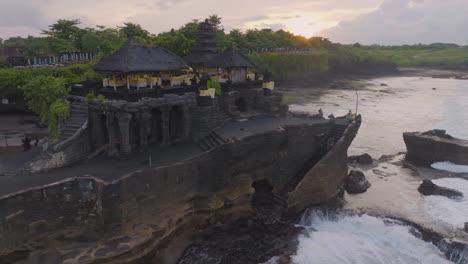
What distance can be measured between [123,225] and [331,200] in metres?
15.6

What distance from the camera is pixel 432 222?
2686 cm

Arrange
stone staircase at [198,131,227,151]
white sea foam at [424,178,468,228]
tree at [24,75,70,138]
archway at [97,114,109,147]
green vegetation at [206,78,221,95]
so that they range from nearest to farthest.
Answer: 1. archway at [97,114,109,147]
2. stone staircase at [198,131,227,151]
3. white sea foam at [424,178,468,228]
4. tree at [24,75,70,138]
5. green vegetation at [206,78,221,95]

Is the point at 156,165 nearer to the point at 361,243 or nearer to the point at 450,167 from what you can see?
the point at 361,243

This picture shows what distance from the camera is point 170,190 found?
23.3 m

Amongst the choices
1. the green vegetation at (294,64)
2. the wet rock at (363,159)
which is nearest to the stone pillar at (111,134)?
the wet rock at (363,159)

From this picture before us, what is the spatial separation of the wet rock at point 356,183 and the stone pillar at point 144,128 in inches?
664

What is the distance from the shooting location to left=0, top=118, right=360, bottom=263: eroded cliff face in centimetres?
1967

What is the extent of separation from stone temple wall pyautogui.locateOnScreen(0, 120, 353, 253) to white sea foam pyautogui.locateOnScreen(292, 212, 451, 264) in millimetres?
2699

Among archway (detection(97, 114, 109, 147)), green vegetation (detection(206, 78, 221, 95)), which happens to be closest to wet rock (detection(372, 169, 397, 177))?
green vegetation (detection(206, 78, 221, 95))

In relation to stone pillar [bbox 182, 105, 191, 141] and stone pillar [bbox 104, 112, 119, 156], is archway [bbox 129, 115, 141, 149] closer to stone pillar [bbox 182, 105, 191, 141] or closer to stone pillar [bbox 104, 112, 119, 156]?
stone pillar [bbox 104, 112, 119, 156]

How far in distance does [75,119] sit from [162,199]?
9417 mm

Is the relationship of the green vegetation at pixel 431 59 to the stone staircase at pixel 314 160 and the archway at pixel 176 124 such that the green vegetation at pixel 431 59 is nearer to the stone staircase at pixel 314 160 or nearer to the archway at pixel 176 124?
the stone staircase at pixel 314 160

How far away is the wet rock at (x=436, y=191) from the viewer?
3094cm

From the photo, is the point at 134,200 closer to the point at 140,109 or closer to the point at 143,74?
the point at 140,109
